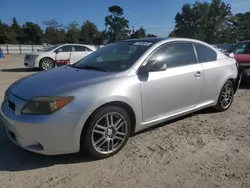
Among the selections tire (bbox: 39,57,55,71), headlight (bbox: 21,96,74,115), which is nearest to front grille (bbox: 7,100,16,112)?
headlight (bbox: 21,96,74,115)

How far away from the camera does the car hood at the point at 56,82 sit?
296 centimetres

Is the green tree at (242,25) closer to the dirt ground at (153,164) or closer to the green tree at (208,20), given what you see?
the green tree at (208,20)

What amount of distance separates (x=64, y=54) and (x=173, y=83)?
992cm

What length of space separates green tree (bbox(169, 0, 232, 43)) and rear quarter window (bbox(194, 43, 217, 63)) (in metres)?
75.5

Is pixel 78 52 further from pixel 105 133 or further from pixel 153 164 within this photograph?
pixel 153 164

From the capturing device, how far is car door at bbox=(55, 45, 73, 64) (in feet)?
41.3

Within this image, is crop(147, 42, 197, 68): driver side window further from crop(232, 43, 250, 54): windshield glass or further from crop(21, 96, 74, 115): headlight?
crop(232, 43, 250, 54): windshield glass

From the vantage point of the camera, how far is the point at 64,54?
12.8 m

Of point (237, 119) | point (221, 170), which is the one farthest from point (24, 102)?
point (237, 119)

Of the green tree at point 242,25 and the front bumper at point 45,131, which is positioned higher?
the green tree at point 242,25

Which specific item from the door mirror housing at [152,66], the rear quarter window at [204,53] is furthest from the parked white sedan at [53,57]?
the door mirror housing at [152,66]

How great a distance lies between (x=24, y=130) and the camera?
2.80 metres

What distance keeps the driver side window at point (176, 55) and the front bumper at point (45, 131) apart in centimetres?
152

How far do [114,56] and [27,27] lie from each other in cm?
7375
